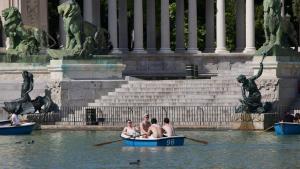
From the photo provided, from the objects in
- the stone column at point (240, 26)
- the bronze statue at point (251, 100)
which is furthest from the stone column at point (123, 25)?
A: the bronze statue at point (251, 100)

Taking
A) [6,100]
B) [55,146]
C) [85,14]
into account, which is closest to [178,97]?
[6,100]

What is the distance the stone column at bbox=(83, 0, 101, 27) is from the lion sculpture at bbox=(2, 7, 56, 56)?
1826 centimetres

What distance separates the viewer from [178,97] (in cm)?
9675

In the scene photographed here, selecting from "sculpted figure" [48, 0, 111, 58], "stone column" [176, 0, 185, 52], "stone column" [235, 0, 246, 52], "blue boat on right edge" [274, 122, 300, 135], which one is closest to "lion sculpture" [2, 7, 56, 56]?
"sculpted figure" [48, 0, 111, 58]

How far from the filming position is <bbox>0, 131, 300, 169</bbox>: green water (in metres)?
67.2

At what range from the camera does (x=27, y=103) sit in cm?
9219

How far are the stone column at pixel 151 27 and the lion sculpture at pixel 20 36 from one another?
26377mm

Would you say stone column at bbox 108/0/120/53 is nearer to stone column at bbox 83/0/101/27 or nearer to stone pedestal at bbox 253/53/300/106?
stone column at bbox 83/0/101/27

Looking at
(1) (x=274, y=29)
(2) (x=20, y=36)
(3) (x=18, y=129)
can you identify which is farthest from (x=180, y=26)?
(3) (x=18, y=129)

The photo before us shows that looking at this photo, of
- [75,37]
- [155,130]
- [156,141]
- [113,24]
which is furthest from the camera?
[113,24]

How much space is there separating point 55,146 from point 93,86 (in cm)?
2092

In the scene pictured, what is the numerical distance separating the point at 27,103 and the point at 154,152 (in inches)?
819

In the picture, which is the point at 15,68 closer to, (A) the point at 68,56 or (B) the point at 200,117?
(A) the point at 68,56

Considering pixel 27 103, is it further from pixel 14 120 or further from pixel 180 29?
pixel 180 29
